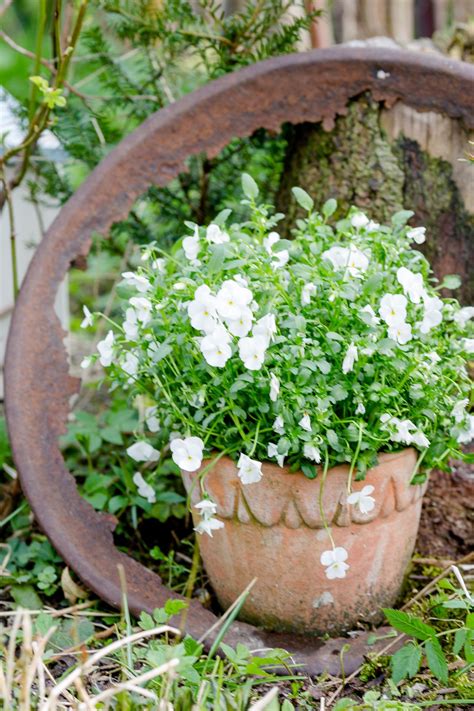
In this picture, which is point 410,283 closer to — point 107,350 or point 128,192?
point 107,350

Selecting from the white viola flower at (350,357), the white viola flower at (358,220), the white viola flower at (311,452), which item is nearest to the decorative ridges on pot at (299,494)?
the white viola flower at (311,452)

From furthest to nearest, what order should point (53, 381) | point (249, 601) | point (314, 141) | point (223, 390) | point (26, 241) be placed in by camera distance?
1. point (26, 241)
2. point (314, 141)
3. point (53, 381)
4. point (249, 601)
5. point (223, 390)

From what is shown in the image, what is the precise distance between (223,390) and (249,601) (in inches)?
18.2

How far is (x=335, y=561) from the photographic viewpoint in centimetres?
146

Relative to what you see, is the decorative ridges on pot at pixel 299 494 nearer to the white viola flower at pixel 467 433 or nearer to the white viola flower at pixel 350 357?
the white viola flower at pixel 467 433

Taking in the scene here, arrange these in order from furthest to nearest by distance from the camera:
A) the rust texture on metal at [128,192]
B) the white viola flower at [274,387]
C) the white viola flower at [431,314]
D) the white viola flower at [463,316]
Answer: the rust texture on metal at [128,192], the white viola flower at [463,316], the white viola flower at [431,314], the white viola flower at [274,387]

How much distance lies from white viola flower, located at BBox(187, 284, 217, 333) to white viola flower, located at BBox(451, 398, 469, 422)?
487 mm

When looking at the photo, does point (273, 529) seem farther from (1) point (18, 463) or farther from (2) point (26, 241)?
(2) point (26, 241)

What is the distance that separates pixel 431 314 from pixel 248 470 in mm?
448

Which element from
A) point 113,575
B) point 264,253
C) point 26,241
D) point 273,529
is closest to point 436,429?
point 273,529

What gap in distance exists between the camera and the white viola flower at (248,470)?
1.40 m

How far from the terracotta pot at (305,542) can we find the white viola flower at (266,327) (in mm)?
266

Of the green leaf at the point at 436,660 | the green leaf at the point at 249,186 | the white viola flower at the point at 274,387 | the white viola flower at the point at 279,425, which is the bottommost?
the green leaf at the point at 436,660

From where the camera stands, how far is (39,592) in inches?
72.7
